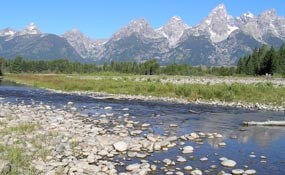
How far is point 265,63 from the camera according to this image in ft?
384

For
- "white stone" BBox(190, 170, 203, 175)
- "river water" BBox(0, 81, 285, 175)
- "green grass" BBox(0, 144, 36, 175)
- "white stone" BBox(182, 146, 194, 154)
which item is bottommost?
"river water" BBox(0, 81, 285, 175)

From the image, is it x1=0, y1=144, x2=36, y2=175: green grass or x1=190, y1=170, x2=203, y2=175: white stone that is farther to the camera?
x1=190, y1=170, x2=203, y2=175: white stone

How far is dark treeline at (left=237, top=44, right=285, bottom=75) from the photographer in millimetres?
111062

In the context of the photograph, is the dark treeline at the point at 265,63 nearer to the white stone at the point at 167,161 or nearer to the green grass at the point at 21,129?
the green grass at the point at 21,129

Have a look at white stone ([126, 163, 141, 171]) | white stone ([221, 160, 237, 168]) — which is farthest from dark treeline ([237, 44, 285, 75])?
white stone ([126, 163, 141, 171])

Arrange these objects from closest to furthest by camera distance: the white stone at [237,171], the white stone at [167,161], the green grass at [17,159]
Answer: the green grass at [17,159]
the white stone at [237,171]
the white stone at [167,161]

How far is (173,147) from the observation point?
1988 cm

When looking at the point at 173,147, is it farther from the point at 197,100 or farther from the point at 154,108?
the point at 197,100

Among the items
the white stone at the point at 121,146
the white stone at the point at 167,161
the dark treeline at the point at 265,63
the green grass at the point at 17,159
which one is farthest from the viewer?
the dark treeline at the point at 265,63

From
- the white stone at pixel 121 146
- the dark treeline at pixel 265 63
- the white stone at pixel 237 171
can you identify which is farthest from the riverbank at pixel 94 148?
the dark treeline at pixel 265 63

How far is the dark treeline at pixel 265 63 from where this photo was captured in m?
111

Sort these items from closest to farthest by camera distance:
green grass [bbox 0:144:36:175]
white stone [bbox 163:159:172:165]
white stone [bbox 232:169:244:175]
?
green grass [bbox 0:144:36:175]
white stone [bbox 232:169:244:175]
white stone [bbox 163:159:172:165]

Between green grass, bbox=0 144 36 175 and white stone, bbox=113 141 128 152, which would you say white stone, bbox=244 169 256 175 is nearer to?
white stone, bbox=113 141 128 152

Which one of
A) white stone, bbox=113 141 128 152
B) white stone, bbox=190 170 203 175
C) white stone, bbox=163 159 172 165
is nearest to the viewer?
white stone, bbox=190 170 203 175
